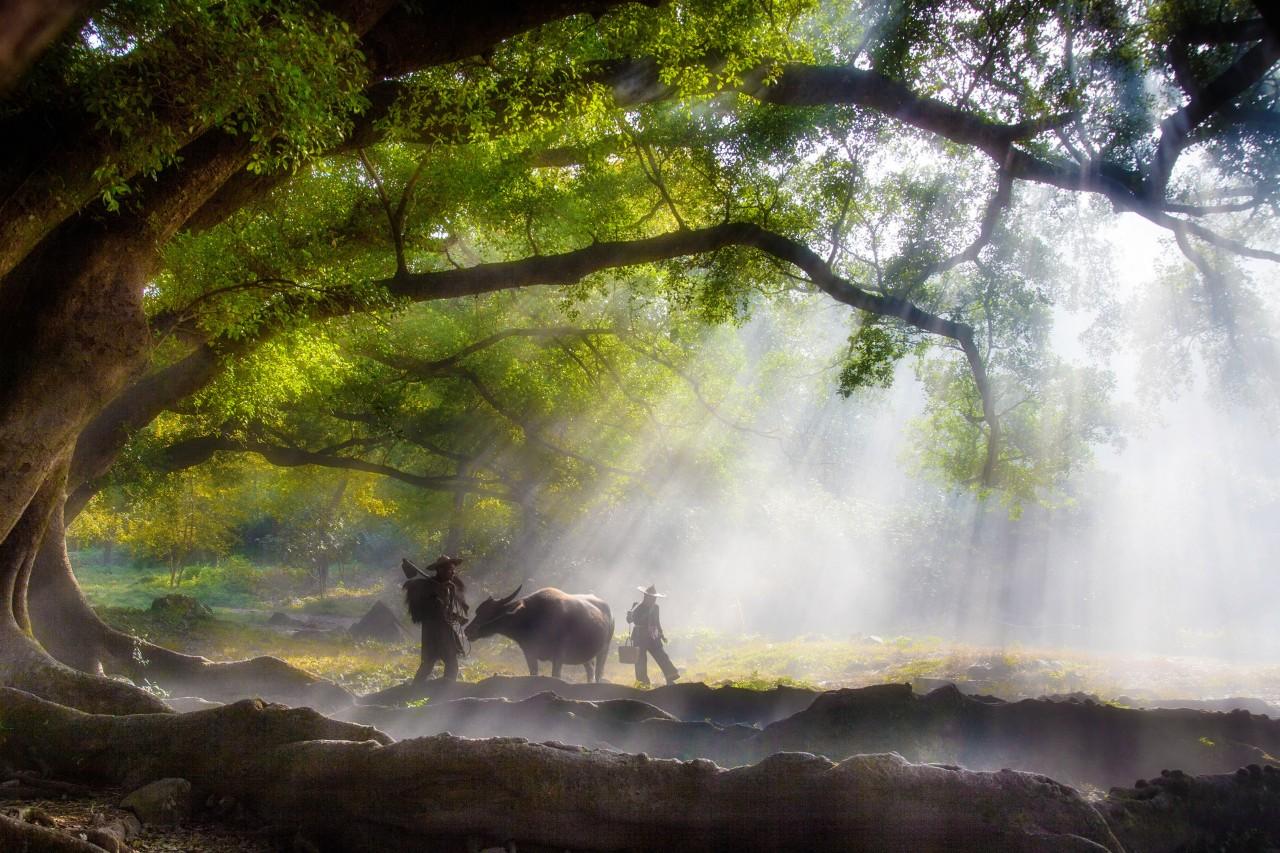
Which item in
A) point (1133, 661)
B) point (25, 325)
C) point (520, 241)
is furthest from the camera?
point (1133, 661)

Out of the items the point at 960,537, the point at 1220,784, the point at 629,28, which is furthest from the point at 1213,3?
the point at 960,537

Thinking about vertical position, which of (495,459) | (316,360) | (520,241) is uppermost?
(520,241)

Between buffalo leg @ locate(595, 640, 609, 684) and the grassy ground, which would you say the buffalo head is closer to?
the grassy ground

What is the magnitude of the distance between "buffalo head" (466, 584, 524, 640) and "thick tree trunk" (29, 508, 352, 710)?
3.74m

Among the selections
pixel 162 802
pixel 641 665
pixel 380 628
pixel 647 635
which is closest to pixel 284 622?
pixel 380 628

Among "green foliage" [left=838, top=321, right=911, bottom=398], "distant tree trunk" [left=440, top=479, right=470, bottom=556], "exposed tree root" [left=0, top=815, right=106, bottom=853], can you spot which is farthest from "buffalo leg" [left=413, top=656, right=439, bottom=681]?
"distant tree trunk" [left=440, top=479, right=470, bottom=556]

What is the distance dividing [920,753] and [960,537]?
36114 mm

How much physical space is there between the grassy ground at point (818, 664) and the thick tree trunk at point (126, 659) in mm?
4057

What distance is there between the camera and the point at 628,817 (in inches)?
200

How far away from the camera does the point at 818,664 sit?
67.9ft

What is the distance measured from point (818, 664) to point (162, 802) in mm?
17218

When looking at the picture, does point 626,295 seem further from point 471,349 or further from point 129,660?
point 129,660

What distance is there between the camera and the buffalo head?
1499 cm

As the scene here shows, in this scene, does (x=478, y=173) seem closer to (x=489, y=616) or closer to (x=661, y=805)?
(x=489, y=616)
